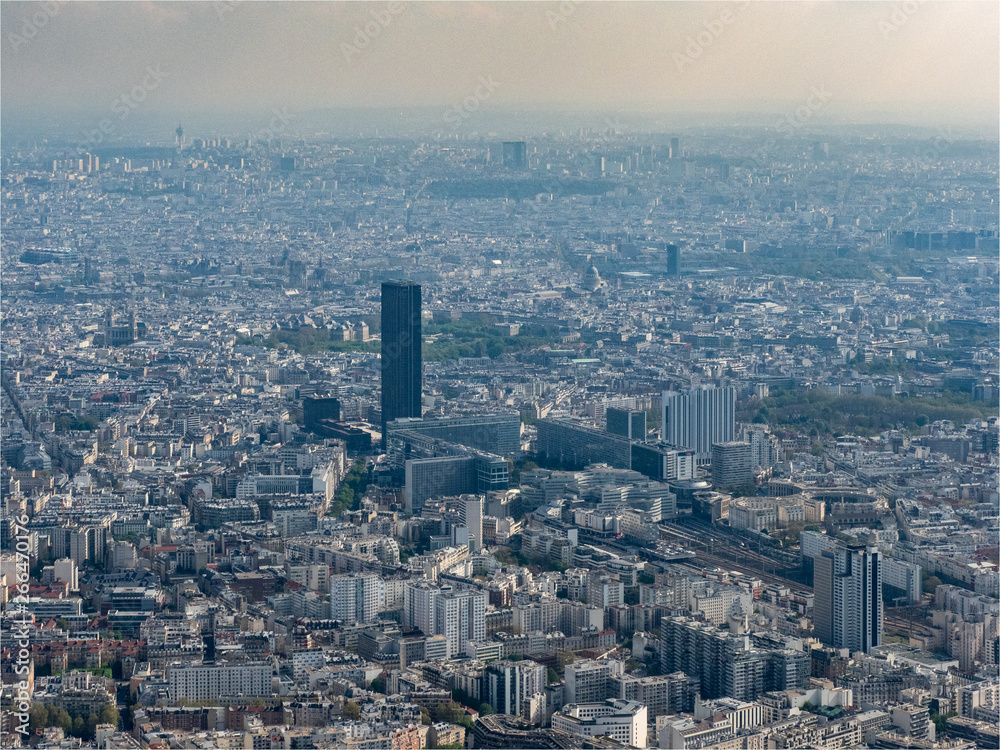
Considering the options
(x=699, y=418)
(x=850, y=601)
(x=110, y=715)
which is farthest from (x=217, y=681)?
(x=699, y=418)

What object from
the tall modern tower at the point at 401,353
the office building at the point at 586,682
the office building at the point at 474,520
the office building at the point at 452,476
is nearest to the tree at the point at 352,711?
the office building at the point at 586,682

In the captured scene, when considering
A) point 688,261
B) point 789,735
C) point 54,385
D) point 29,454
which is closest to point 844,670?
point 789,735

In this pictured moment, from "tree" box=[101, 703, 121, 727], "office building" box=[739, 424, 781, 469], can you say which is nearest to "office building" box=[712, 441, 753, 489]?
"office building" box=[739, 424, 781, 469]

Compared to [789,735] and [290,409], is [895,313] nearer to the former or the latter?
[290,409]

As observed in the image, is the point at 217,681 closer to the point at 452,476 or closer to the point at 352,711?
the point at 352,711

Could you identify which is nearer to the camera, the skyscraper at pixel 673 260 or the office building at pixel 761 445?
the office building at pixel 761 445

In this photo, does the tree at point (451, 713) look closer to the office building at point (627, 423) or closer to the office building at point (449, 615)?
the office building at point (449, 615)
